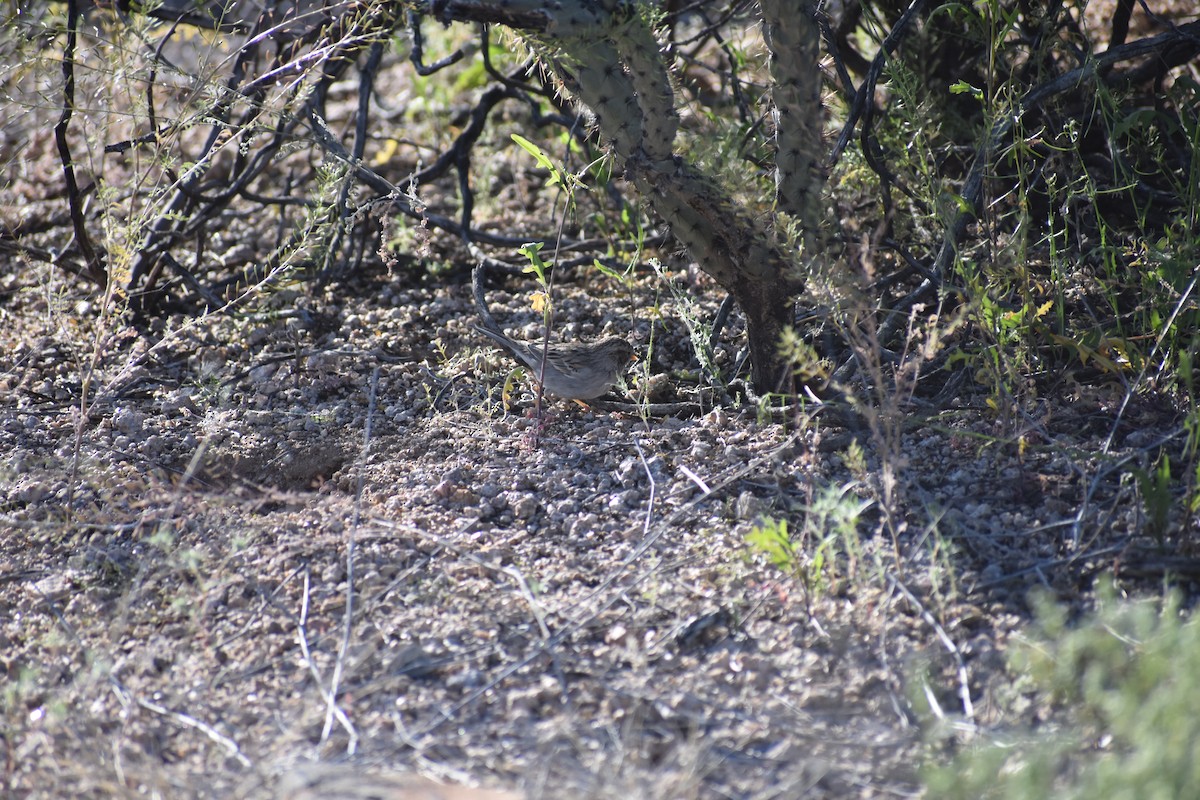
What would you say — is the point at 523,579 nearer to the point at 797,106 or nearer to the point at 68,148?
the point at 797,106

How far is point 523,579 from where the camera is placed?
3092 mm

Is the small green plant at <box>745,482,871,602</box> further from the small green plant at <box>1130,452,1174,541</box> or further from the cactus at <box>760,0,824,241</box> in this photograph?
the cactus at <box>760,0,824,241</box>

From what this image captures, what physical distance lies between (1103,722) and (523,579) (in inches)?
58.5

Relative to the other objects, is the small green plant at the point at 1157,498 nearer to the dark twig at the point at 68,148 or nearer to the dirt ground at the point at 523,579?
the dirt ground at the point at 523,579

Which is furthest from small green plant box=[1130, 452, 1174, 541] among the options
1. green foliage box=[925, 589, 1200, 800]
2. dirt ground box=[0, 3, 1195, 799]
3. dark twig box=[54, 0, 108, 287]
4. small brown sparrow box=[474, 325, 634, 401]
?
dark twig box=[54, 0, 108, 287]

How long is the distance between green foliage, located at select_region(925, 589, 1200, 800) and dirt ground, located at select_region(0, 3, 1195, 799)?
0.11m

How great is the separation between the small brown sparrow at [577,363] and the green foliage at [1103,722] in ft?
6.17

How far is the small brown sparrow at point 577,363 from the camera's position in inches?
163

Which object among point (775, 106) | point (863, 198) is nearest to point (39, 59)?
point (775, 106)

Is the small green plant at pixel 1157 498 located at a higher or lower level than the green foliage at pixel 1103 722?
higher

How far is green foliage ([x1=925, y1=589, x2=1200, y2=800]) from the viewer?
1958 mm

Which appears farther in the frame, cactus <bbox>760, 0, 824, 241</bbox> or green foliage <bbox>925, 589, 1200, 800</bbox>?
cactus <bbox>760, 0, 824, 241</bbox>

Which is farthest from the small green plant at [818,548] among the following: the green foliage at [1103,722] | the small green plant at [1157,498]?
the small green plant at [1157,498]

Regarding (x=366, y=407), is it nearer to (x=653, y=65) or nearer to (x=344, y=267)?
(x=344, y=267)
